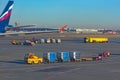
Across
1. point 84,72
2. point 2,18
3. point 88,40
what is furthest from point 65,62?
point 88,40

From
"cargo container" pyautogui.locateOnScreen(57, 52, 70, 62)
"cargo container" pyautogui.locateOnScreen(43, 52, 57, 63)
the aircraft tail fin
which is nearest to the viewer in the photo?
"cargo container" pyautogui.locateOnScreen(43, 52, 57, 63)

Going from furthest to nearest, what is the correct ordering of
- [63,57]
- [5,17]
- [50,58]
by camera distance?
1. [5,17]
2. [63,57]
3. [50,58]

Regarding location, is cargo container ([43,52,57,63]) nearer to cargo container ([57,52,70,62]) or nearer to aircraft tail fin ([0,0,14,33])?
cargo container ([57,52,70,62])

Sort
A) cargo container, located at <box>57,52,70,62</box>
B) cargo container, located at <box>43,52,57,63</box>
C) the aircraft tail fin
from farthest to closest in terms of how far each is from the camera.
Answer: the aircraft tail fin, cargo container, located at <box>57,52,70,62</box>, cargo container, located at <box>43,52,57,63</box>

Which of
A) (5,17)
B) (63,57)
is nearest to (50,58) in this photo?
(63,57)

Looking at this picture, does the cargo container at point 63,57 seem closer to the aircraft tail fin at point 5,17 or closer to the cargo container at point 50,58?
the cargo container at point 50,58

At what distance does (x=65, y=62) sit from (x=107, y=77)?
15.2 meters

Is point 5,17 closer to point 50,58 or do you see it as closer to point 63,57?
point 50,58

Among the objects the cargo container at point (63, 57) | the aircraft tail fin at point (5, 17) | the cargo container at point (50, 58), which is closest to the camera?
the cargo container at point (50, 58)

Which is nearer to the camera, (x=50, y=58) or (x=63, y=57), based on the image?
(x=50, y=58)

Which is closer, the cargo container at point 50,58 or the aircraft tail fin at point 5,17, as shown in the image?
the cargo container at point 50,58

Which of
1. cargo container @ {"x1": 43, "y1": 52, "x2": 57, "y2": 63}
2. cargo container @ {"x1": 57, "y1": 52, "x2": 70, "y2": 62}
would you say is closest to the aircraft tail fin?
cargo container @ {"x1": 43, "y1": 52, "x2": 57, "y2": 63}

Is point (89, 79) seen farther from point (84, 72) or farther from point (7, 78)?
point (7, 78)

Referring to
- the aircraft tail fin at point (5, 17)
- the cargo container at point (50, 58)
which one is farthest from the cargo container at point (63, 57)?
the aircraft tail fin at point (5, 17)
